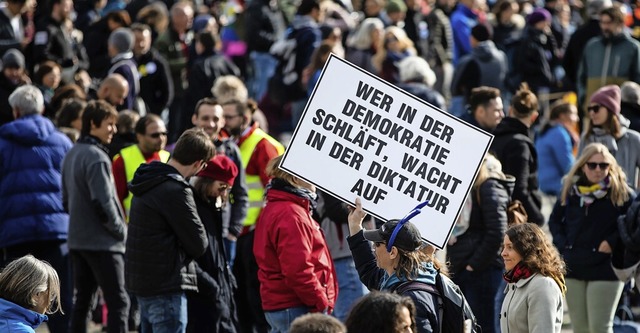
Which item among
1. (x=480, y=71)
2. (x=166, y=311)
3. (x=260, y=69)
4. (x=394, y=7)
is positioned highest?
(x=394, y=7)

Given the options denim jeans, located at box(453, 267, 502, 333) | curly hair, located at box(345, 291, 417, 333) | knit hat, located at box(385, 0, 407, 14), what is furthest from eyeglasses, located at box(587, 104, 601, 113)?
knit hat, located at box(385, 0, 407, 14)

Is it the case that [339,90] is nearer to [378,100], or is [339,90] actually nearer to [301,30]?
[378,100]

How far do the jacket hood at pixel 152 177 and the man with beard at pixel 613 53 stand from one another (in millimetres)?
7078

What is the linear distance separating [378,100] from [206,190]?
5.85 ft

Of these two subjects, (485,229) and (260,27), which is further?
(260,27)

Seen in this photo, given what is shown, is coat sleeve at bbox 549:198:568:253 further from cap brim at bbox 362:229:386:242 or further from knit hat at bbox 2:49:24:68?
knit hat at bbox 2:49:24:68

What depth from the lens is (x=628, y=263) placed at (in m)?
9.34

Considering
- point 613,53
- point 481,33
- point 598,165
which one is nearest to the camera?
point 598,165

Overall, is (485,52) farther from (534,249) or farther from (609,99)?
(534,249)

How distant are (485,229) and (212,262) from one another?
6.25 feet

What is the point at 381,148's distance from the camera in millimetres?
7316

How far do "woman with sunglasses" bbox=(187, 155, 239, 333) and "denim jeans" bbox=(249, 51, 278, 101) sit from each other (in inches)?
378

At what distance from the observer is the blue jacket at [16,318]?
6.29m

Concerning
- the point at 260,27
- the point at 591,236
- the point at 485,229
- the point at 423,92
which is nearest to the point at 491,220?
the point at 485,229
